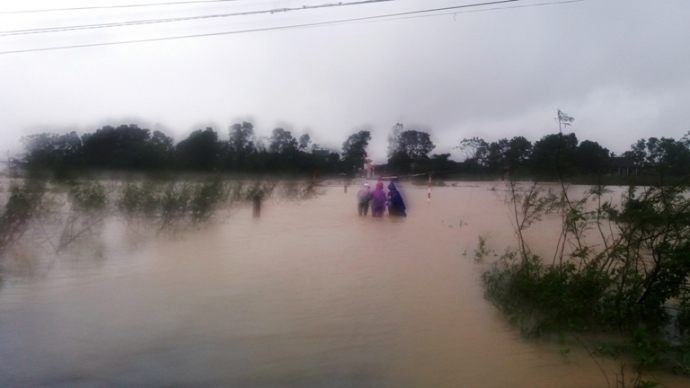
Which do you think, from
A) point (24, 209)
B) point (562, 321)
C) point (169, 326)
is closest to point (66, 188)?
point (24, 209)

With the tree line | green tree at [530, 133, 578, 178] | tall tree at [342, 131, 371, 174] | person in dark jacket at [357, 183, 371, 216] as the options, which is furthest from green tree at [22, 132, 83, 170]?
green tree at [530, 133, 578, 178]

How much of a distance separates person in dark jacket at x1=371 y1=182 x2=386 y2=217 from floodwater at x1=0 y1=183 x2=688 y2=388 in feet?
13.7

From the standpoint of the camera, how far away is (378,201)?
1819cm

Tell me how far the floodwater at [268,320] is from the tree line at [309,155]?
1.65m

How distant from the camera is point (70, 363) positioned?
656 centimetres

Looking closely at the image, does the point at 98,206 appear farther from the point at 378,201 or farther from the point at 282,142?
the point at 378,201

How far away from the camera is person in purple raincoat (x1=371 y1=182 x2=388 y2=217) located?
18203 millimetres

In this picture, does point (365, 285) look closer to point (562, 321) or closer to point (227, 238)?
point (562, 321)

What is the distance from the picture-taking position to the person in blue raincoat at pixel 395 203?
1809 centimetres

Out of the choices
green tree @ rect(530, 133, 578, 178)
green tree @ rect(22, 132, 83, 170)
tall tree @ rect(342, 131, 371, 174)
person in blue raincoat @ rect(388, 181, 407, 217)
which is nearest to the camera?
green tree @ rect(530, 133, 578, 178)

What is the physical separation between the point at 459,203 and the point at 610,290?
1359 cm

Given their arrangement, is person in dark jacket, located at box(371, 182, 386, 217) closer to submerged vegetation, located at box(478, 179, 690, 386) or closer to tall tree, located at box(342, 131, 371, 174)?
tall tree, located at box(342, 131, 371, 174)

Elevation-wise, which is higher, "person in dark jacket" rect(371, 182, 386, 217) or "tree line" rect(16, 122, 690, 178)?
"tree line" rect(16, 122, 690, 178)

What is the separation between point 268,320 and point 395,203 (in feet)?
33.6
